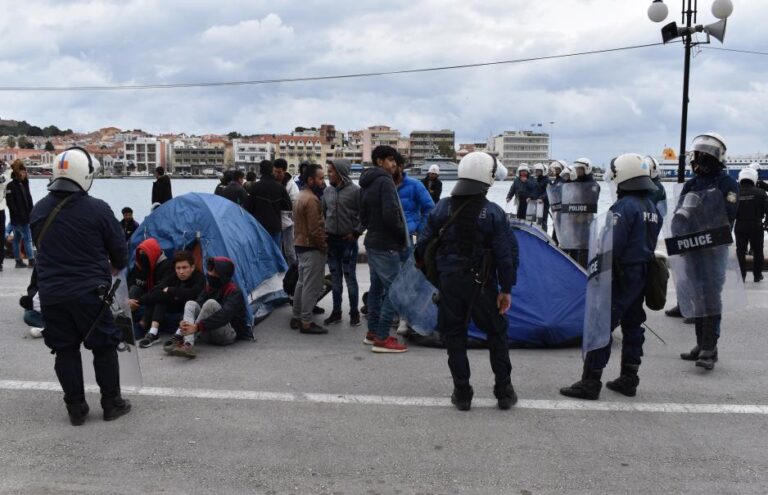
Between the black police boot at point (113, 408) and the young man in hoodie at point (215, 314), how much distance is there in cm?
151

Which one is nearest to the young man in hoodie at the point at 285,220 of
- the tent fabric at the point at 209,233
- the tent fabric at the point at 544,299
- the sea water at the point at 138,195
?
the sea water at the point at 138,195

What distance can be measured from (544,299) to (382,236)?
1.73 meters

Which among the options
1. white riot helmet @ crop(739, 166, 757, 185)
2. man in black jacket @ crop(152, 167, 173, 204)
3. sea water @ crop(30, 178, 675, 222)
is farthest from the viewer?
sea water @ crop(30, 178, 675, 222)

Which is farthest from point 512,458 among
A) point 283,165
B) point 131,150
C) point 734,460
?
point 131,150

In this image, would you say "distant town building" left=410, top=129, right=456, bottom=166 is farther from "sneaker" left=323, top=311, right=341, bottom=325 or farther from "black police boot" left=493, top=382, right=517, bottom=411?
"black police boot" left=493, top=382, right=517, bottom=411

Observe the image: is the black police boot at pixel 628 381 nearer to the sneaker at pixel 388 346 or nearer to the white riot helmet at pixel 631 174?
the white riot helmet at pixel 631 174

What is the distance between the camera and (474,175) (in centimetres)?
496

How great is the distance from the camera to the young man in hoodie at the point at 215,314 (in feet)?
21.5

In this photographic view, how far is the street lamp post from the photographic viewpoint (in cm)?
1319

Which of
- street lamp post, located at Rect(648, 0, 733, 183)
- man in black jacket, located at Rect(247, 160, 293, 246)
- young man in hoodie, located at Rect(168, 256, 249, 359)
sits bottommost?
young man in hoodie, located at Rect(168, 256, 249, 359)

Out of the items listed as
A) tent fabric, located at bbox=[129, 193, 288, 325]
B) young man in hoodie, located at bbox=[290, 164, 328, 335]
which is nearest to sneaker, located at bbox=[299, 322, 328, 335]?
young man in hoodie, located at bbox=[290, 164, 328, 335]

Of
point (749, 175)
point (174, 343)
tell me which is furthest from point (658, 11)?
point (174, 343)

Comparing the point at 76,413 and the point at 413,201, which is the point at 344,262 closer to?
the point at 413,201

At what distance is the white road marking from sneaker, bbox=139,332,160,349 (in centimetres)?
135
